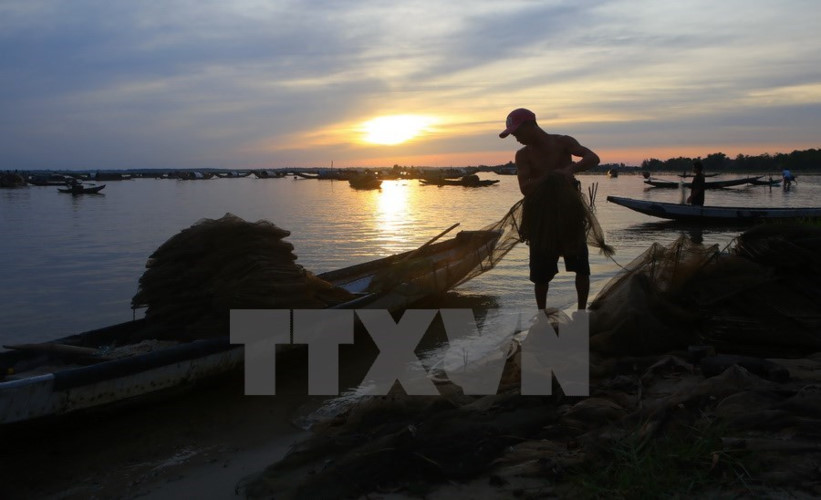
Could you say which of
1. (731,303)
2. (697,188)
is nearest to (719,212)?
(697,188)

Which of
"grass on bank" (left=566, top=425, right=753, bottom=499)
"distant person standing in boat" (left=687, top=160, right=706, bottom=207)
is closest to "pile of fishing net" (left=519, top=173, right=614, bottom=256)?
"grass on bank" (left=566, top=425, right=753, bottom=499)

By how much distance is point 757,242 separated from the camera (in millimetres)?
6121

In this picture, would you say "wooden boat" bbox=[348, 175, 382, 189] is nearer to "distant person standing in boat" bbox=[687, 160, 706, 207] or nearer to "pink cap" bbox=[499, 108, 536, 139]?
"distant person standing in boat" bbox=[687, 160, 706, 207]

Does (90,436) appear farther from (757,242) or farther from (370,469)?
(757,242)

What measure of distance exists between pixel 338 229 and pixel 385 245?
214 inches

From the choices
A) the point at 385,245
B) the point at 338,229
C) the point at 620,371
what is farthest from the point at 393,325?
the point at 338,229

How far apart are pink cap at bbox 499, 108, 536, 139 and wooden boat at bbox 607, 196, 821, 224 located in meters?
16.0

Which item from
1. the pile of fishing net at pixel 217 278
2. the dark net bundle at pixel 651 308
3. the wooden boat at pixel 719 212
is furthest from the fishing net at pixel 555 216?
the wooden boat at pixel 719 212

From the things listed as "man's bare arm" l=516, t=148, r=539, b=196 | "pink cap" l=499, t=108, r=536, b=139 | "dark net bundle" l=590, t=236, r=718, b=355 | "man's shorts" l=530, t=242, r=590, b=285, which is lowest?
"dark net bundle" l=590, t=236, r=718, b=355

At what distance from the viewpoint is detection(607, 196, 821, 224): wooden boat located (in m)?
19.4

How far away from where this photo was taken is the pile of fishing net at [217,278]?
633 cm

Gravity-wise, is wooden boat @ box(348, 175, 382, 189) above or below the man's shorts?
above

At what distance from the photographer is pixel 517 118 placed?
5.93m

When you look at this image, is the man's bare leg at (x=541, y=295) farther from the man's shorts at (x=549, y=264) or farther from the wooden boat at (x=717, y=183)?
the wooden boat at (x=717, y=183)
